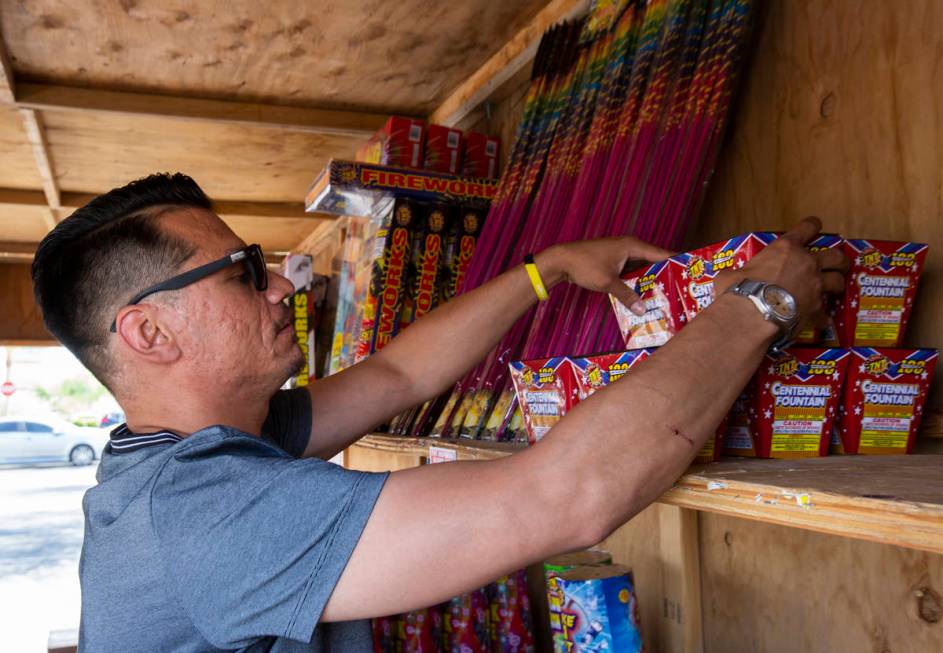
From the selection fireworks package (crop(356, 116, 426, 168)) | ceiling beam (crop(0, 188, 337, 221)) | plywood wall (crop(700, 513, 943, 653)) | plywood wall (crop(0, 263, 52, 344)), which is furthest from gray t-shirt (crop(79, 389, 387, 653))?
plywood wall (crop(0, 263, 52, 344))

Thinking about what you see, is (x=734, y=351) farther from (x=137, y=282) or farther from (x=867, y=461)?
(x=137, y=282)

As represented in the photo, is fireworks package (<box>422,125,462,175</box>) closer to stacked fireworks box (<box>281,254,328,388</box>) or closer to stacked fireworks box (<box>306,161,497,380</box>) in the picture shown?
stacked fireworks box (<box>306,161,497,380</box>)

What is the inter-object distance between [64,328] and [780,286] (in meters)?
1.14

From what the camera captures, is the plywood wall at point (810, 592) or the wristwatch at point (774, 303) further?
the plywood wall at point (810, 592)

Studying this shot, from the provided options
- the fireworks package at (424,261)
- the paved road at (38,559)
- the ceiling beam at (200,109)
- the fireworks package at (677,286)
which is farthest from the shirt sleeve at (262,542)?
the paved road at (38,559)

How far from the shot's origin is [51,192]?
3898 millimetres

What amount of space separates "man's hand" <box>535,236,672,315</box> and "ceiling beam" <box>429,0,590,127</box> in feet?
2.86

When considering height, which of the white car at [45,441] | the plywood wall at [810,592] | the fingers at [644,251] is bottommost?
the white car at [45,441]

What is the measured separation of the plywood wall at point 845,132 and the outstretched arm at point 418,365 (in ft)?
1.56

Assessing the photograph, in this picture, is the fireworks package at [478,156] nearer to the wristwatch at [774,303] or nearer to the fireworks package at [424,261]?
the fireworks package at [424,261]

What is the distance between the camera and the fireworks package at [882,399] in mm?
1023

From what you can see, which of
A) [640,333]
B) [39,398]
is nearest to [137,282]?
[640,333]

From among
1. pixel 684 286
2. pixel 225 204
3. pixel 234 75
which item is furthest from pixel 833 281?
pixel 225 204

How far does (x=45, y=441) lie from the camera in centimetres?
1638
